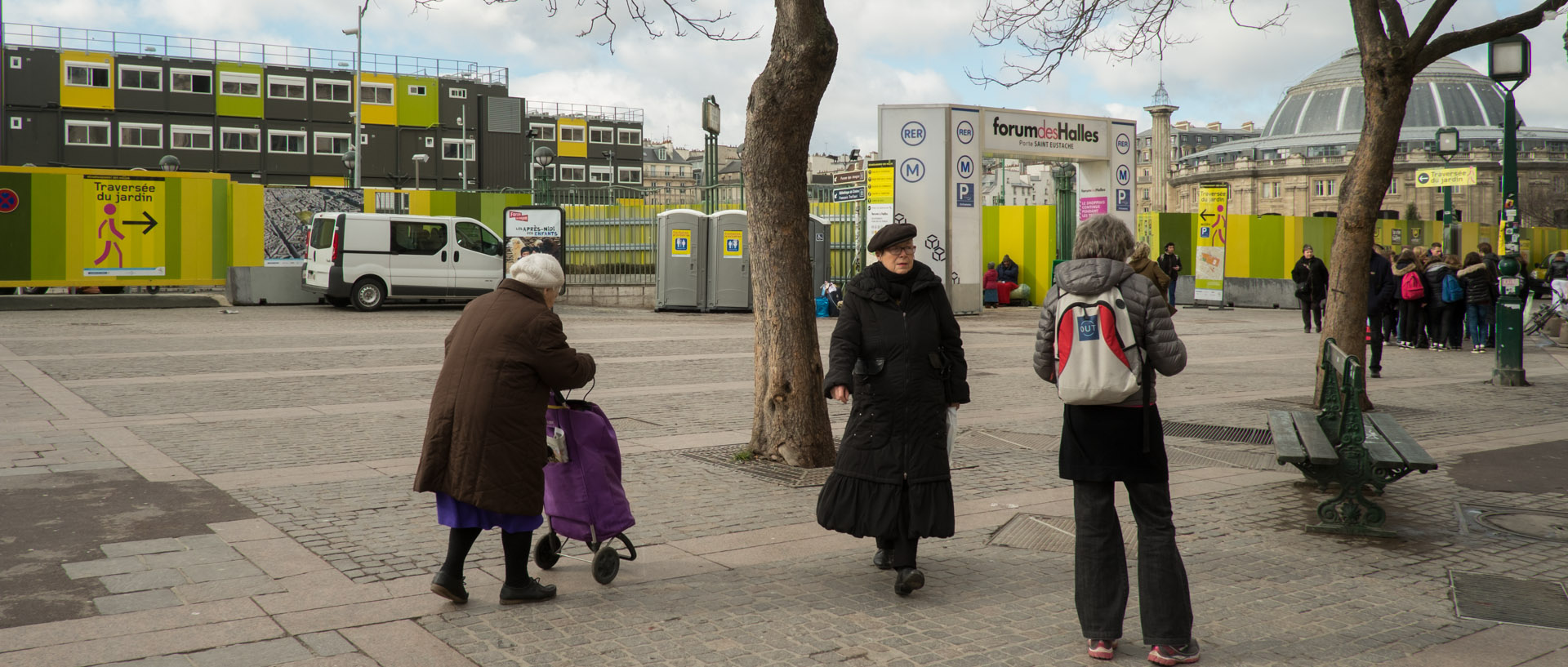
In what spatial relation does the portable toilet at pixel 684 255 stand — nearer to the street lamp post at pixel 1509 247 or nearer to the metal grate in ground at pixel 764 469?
the street lamp post at pixel 1509 247

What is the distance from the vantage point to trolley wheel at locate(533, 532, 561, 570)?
5141mm

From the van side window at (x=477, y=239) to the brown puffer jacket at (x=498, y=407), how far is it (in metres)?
20.0

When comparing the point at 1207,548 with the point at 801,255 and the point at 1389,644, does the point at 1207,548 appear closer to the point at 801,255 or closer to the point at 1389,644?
the point at 1389,644

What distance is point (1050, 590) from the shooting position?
16.4 ft

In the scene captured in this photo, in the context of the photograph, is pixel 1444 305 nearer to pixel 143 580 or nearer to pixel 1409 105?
pixel 143 580

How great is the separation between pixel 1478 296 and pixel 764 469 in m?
14.0

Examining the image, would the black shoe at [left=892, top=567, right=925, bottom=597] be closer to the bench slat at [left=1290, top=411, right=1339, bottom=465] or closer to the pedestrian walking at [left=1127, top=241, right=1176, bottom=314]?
the bench slat at [left=1290, top=411, right=1339, bottom=465]

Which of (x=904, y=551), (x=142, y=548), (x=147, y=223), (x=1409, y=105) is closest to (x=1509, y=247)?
(x=904, y=551)

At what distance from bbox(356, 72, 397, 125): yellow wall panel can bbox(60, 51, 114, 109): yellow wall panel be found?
499 inches

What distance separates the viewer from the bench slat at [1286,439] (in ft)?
19.2

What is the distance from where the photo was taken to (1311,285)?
20359 mm

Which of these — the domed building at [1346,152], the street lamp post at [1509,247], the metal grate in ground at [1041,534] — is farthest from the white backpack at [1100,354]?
the domed building at [1346,152]

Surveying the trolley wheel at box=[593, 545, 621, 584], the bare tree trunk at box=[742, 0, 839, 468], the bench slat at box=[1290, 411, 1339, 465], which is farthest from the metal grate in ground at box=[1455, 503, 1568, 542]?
the trolley wheel at box=[593, 545, 621, 584]

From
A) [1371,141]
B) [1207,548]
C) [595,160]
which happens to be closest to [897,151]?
[1371,141]
